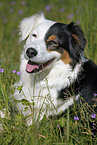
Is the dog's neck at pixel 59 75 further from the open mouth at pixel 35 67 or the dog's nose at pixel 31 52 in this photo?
the dog's nose at pixel 31 52

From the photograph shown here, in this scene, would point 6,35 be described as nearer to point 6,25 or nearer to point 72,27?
point 6,25

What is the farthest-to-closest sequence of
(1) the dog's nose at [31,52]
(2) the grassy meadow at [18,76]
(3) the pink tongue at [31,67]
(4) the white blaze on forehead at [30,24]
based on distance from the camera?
(4) the white blaze on forehead at [30,24] → (3) the pink tongue at [31,67] → (1) the dog's nose at [31,52] → (2) the grassy meadow at [18,76]

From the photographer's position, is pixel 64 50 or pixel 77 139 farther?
pixel 64 50

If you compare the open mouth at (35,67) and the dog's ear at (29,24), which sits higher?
the dog's ear at (29,24)

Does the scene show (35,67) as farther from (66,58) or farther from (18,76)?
(18,76)

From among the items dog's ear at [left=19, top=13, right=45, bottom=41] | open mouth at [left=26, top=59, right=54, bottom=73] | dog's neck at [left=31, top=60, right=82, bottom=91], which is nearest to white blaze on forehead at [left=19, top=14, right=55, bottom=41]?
dog's ear at [left=19, top=13, right=45, bottom=41]

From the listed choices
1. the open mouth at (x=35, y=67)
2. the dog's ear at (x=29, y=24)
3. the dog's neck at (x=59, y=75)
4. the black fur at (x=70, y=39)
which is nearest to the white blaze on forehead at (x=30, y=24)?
the dog's ear at (x=29, y=24)

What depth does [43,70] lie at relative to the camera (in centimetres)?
266

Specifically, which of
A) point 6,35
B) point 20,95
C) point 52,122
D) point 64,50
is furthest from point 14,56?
point 52,122

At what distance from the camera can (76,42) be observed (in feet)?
8.90

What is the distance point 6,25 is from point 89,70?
4.78 metres

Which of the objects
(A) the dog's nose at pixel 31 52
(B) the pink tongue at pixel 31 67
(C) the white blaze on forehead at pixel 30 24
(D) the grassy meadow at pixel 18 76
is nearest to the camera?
(D) the grassy meadow at pixel 18 76

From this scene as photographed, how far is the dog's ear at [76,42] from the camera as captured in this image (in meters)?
2.69

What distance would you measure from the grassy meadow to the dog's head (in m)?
0.34
